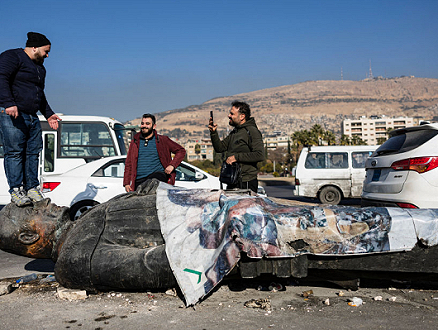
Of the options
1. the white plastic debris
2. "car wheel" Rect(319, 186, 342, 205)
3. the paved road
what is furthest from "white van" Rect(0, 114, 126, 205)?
the white plastic debris

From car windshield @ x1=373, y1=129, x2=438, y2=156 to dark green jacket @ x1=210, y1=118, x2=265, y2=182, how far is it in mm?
1859

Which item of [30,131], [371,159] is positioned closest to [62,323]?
[30,131]

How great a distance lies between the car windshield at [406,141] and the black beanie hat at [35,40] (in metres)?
4.61

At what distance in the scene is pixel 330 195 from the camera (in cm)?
1476

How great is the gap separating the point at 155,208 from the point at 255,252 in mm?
1055

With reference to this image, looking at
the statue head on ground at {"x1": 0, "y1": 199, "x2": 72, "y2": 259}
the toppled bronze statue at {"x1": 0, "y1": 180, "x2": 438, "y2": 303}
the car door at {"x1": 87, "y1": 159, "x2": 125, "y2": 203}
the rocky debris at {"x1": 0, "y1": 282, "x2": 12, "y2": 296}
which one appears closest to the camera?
the toppled bronze statue at {"x1": 0, "y1": 180, "x2": 438, "y2": 303}

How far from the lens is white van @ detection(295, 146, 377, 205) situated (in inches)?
579

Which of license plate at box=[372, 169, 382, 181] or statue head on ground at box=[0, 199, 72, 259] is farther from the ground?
license plate at box=[372, 169, 382, 181]

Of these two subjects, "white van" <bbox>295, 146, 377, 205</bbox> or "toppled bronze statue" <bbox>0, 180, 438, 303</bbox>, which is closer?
"toppled bronze statue" <bbox>0, 180, 438, 303</bbox>

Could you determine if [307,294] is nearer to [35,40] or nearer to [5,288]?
[5,288]

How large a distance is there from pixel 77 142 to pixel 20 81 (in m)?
8.50

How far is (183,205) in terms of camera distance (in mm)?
3799

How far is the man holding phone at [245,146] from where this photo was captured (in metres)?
5.20

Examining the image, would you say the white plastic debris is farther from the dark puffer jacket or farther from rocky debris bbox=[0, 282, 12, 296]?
the dark puffer jacket
